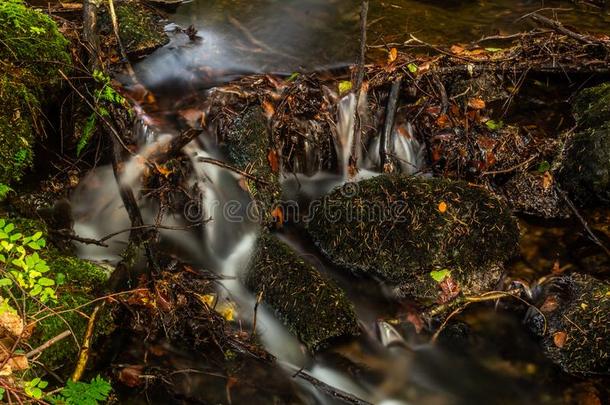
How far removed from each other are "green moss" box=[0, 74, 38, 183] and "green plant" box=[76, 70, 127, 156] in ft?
1.70

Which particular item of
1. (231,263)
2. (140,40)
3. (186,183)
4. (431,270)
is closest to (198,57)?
(140,40)

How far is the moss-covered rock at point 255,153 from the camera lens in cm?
540

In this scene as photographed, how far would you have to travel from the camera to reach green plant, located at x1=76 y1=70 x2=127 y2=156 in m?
4.66

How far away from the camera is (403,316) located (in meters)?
4.82

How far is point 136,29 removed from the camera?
682cm

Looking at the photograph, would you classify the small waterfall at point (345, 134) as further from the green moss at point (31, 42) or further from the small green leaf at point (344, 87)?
the green moss at point (31, 42)

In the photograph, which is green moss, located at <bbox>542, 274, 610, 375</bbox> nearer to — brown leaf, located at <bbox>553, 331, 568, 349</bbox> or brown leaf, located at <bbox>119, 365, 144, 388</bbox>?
brown leaf, located at <bbox>553, 331, 568, 349</bbox>

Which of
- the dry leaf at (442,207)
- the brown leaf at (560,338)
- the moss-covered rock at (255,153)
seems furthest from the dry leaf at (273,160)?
the brown leaf at (560,338)

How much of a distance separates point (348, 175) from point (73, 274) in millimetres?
3334

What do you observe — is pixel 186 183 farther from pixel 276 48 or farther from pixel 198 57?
pixel 276 48

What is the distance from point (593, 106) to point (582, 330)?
320 centimetres

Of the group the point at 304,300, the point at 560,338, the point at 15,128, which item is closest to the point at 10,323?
the point at 15,128

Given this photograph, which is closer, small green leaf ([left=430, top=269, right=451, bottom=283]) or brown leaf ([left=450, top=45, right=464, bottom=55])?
small green leaf ([left=430, top=269, right=451, bottom=283])


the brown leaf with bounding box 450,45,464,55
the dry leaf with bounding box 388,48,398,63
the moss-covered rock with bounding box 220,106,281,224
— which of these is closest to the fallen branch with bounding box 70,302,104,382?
the moss-covered rock with bounding box 220,106,281,224
